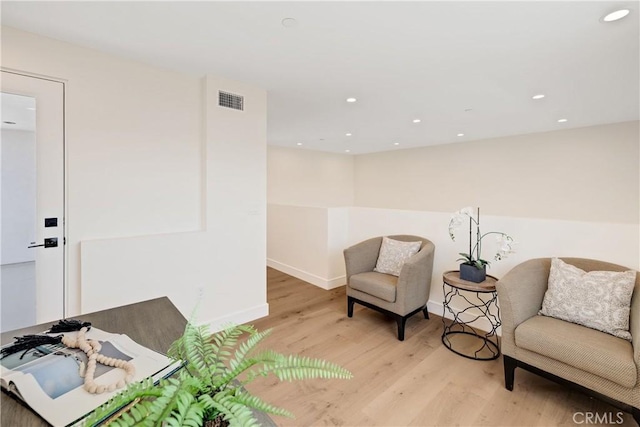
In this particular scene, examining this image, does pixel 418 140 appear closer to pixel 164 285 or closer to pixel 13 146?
pixel 164 285

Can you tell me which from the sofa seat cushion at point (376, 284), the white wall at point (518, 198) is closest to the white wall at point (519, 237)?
the white wall at point (518, 198)

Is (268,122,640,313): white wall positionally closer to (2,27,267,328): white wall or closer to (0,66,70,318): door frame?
(2,27,267,328): white wall

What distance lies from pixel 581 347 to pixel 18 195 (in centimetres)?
371

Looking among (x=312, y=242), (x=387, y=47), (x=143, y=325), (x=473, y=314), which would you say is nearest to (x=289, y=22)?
(x=387, y=47)

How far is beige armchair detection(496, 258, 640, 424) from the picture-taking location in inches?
63.0

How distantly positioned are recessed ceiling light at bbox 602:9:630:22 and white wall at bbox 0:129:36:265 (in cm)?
380

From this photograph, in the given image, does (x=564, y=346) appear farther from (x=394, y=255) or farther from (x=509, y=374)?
(x=394, y=255)

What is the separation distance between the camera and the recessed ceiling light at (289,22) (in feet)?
6.11

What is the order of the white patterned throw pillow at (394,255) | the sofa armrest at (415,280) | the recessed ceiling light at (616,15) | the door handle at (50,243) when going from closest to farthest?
the recessed ceiling light at (616,15), the door handle at (50,243), the sofa armrest at (415,280), the white patterned throw pillow at (394,255)

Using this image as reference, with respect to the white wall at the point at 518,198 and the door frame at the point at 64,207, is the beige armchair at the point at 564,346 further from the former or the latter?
the door frame at the point at 64,207

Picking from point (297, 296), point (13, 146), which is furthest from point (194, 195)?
point (297, 296)

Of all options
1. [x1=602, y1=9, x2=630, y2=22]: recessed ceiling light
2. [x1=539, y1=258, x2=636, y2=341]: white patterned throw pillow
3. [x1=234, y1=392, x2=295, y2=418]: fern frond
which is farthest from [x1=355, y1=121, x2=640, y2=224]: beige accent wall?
[x1=234, y1=392, x2=295, y2=418]: fern frond

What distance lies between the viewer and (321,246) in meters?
4.08

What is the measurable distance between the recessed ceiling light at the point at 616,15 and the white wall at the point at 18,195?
12.5 ft
